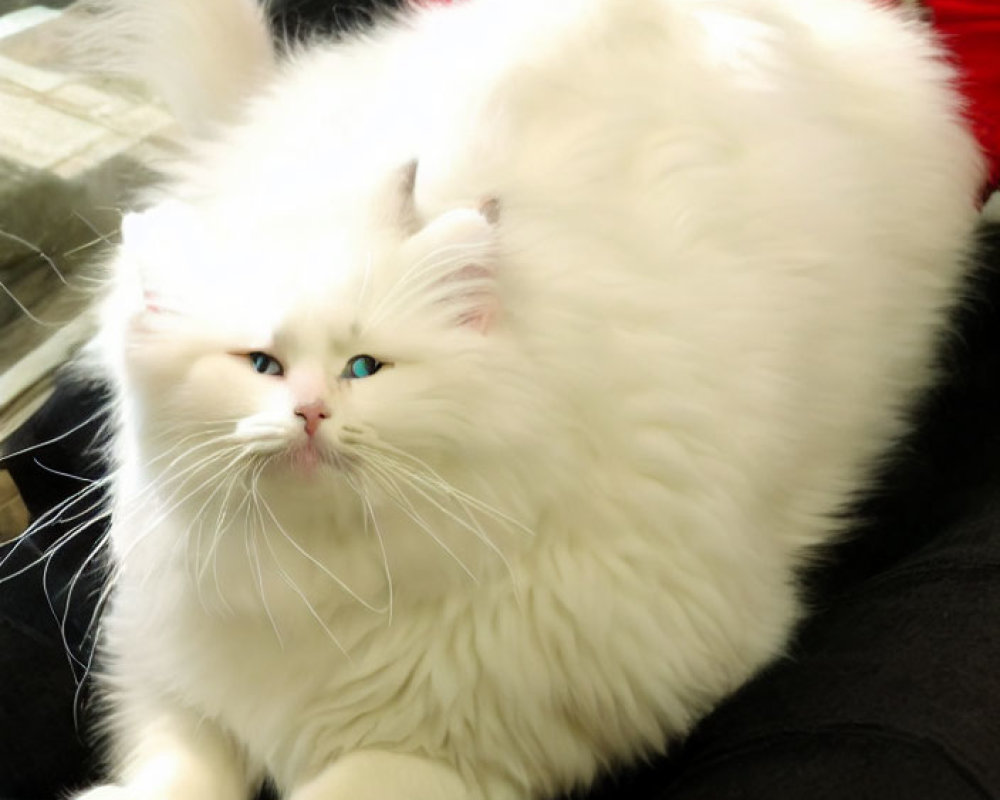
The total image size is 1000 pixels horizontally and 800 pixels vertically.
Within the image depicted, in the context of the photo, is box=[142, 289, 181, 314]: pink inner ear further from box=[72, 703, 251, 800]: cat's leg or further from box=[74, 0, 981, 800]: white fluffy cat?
box=[72, 703, 251, 800]: cat's leg

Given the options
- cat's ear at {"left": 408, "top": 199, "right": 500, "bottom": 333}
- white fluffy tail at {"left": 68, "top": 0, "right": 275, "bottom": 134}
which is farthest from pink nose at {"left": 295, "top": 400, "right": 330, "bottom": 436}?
white fluffy tail at {"left": 68, "top": 0, "right": 275, "bottom": 134}

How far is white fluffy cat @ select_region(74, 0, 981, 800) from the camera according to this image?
2.39ft

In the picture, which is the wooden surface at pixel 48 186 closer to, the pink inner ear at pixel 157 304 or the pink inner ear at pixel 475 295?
the pink inner ear at pixel 157 304

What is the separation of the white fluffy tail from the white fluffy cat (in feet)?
0.44

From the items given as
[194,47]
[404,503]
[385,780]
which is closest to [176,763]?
[385,780]

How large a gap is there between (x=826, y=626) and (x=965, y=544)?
145 millimetres

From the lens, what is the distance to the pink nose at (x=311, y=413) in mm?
675

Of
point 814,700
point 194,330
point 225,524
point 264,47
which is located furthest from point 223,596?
point 264,47

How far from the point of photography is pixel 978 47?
1.37 meters

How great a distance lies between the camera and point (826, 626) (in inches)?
38.0

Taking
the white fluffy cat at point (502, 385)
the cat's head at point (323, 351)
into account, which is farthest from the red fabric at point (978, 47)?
the cat's head at point (323, 351)

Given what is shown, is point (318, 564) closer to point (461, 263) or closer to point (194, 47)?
point (461, 263)

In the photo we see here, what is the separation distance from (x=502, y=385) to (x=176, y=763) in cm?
50

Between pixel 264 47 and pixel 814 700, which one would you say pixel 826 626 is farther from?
pixel 264 47
